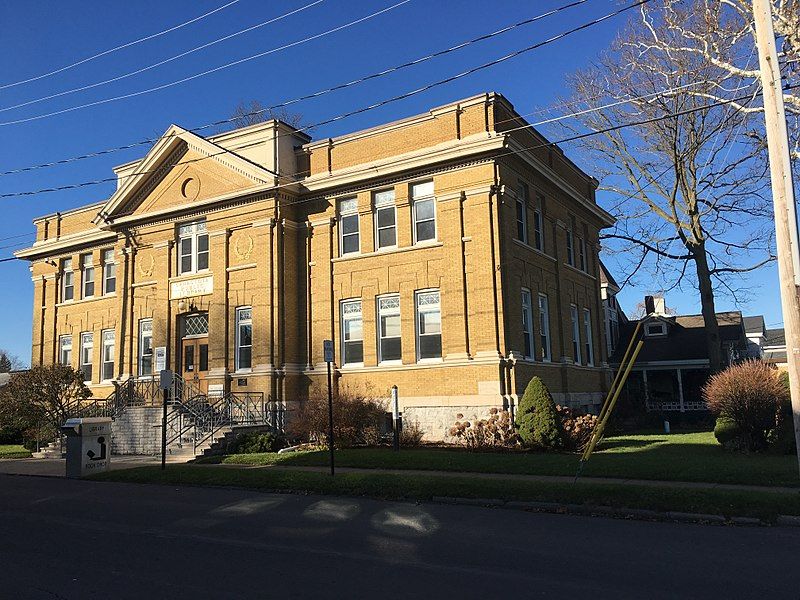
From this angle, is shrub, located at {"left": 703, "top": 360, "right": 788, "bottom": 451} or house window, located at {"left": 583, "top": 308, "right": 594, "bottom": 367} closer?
shrub, located at {"left": 703, "top": 360, "right": 788, "bottom": 451}

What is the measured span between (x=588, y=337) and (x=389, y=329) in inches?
424

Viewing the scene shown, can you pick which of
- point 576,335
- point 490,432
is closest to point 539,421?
point 490,432

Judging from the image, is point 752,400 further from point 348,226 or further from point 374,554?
point 348,226

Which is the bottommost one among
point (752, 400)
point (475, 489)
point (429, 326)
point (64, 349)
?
point (475, 489)

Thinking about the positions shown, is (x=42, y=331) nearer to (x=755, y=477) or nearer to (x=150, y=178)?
(x=150, y=178)

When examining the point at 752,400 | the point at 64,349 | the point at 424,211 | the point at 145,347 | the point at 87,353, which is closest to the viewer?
the point at 752,400

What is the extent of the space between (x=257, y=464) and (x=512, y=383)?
25.3 feet

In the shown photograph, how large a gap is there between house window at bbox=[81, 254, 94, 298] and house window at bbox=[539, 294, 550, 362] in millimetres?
19939

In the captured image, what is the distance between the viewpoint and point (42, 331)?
3181cm

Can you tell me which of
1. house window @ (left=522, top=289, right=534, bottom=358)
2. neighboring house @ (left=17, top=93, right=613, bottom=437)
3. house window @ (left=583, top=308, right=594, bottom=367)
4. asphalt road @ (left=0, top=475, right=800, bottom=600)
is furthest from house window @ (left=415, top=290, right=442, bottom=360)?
asphalt road @ (left=0, top=475, right=800, bottom=600)

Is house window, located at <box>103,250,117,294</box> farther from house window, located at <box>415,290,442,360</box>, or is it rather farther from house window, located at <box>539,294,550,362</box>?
house window, located at <box>539,294,550,362</box>

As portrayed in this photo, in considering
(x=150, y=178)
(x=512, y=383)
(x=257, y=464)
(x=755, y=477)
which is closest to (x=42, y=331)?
(x=150, y=178)

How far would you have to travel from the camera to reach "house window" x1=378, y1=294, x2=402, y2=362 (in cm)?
2250

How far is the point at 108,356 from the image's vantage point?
29188mm
